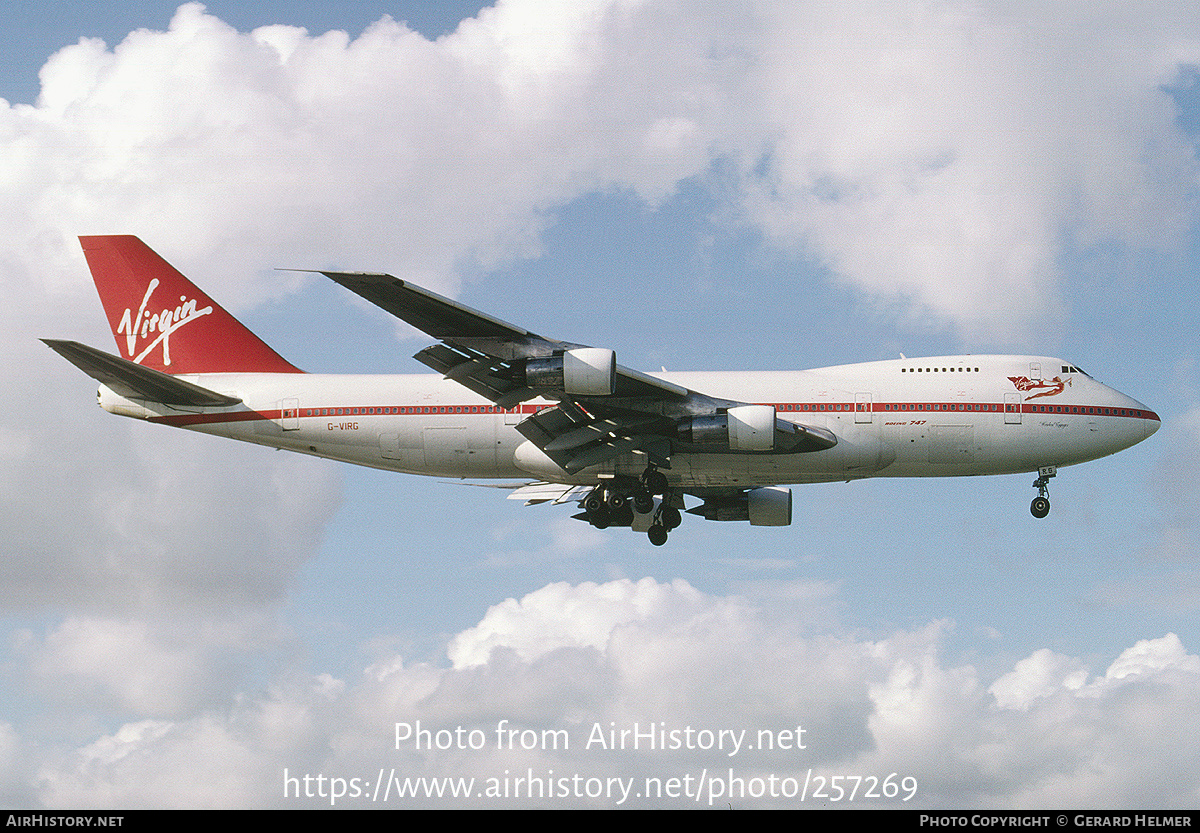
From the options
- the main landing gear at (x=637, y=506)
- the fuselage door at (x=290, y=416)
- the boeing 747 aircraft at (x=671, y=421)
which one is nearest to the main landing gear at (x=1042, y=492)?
the boeing 747 aircraft at (x=671, y=421)

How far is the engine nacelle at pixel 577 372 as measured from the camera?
31.4 meters

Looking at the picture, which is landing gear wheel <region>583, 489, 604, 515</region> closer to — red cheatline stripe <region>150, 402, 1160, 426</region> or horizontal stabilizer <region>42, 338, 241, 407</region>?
red cheatline stripe <region>150, 402, 1160, 426</region>

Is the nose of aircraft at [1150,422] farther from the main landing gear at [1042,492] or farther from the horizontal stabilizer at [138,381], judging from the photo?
the horizontal stabilizer at [138,381]

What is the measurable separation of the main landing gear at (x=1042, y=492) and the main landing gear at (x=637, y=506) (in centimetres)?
1112

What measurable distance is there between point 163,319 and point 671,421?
18412 millimetres

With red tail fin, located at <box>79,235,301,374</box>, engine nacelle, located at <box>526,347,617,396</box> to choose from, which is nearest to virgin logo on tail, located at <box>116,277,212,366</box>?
red tail fin, located at <box>79,235,301,374</box>

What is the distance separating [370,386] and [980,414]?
18752 millimetres

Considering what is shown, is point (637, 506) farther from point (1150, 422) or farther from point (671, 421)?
point (1150, 422)

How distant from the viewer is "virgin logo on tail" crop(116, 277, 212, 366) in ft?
135

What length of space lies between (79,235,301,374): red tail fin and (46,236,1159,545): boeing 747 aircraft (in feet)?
3.96

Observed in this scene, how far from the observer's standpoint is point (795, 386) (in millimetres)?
36812
